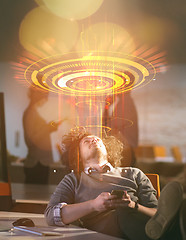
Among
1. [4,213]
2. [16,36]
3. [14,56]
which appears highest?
[16,36]

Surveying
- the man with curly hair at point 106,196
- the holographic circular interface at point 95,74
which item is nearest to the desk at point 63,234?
the man with curly hair at point 106,196

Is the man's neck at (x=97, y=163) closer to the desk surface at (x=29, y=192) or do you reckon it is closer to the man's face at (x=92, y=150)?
the man's face at (x=92, y=150)

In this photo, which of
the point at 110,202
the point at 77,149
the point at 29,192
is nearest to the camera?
the point at 110,202

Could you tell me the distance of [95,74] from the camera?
96cm

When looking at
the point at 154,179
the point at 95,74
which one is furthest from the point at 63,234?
the point at 95,74

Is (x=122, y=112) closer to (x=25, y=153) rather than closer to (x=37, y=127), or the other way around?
(x=37, y=127)

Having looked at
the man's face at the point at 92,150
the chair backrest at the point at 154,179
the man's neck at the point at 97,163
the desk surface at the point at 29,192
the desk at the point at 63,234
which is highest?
the man's face at the point at 92,150

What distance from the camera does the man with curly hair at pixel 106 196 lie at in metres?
0.68

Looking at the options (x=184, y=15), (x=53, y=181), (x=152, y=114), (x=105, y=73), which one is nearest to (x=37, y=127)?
(x=53, y=181)

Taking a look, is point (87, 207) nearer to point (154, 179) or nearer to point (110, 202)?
point (110, 202)

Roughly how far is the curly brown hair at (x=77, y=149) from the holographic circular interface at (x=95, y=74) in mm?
179

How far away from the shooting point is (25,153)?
1.09 meters

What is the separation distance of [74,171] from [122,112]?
0.30m

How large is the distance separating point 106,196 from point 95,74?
0.48m
